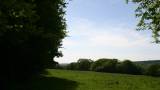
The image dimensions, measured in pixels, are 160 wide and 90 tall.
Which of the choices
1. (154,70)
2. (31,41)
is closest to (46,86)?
(31,41)

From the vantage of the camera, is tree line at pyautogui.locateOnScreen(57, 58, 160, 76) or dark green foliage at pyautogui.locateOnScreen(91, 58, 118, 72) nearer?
tree line at pyautogui.locateOnScreen(57, 58, 160, 76)

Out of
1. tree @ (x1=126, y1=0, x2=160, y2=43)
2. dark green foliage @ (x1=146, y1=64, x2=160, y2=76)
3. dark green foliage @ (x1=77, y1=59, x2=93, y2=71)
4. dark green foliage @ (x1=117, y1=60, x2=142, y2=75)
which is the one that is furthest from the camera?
dark green foliage @ (x1=77, y1=59, x2=93, y2=71)

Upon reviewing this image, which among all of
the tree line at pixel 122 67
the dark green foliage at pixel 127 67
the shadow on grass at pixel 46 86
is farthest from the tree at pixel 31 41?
the dark green foliage at pixel 127 67

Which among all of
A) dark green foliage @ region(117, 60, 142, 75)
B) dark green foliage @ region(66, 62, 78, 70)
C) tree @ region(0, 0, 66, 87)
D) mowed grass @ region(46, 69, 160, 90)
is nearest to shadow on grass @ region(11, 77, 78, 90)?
mowed grass @ region(46, 69, 160, 90)

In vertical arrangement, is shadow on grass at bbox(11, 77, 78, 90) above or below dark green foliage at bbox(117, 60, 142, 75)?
below

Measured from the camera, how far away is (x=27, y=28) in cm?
2850

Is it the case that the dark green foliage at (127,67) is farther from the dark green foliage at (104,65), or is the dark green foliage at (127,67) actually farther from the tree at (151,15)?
the tree at (151,15)

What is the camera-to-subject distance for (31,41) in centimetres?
3638

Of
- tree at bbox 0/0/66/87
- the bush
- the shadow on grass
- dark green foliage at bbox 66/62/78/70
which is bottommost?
the shadow on grass

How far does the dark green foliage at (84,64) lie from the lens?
100m

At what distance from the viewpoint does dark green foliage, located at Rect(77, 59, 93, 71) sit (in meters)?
100

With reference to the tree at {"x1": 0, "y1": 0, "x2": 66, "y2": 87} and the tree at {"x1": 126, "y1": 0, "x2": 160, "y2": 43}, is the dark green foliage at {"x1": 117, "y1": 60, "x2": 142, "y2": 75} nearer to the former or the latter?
the tree at {"x1": 0, "y1": 0, "x2": 66, "y2": 87}

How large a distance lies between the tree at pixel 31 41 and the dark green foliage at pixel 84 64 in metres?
55.2

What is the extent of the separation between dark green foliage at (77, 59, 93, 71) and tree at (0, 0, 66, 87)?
2174 inches
